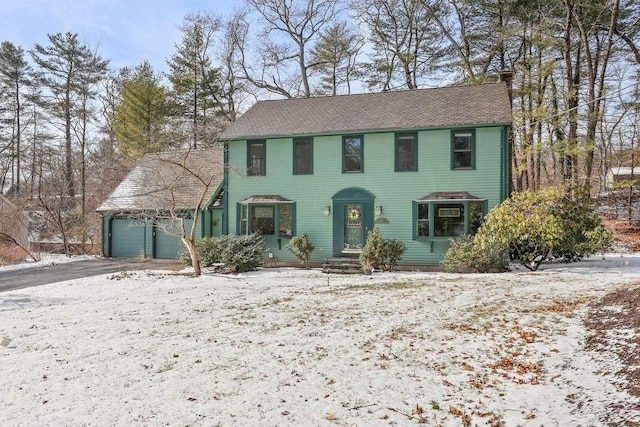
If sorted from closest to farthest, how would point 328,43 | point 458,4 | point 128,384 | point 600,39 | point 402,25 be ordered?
point 128,384 < point 600,39 < point 458,4 < point 402,25 < point 328,43

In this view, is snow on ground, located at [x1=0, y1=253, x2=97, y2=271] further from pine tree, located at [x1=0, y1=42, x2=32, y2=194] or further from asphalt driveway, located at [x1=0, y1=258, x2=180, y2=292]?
pine tree, located at [x1=0, y1=42, x2=32, y2=194]

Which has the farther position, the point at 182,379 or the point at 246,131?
the point at 246,131

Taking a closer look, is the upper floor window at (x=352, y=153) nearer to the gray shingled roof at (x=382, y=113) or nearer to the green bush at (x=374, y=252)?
the gray shingled roof at (x=382, y=113)

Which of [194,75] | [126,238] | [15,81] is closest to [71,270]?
[126,238]

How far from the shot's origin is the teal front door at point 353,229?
14609 millimetres

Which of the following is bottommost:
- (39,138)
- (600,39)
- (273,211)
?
(273,211)

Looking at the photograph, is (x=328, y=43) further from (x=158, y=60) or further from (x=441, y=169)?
(x=441, y=169)

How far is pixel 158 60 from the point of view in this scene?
2761 centimetres

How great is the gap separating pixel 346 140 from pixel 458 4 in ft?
43.9

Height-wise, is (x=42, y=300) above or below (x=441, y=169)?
below

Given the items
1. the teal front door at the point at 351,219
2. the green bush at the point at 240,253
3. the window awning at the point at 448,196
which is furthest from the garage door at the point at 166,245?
the window awning at the point at 448,196

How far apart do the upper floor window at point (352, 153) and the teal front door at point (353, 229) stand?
1287 mm

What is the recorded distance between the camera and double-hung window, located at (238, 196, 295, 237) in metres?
15.2

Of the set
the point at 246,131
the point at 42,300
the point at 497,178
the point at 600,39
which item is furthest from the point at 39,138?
the point at 600,39
